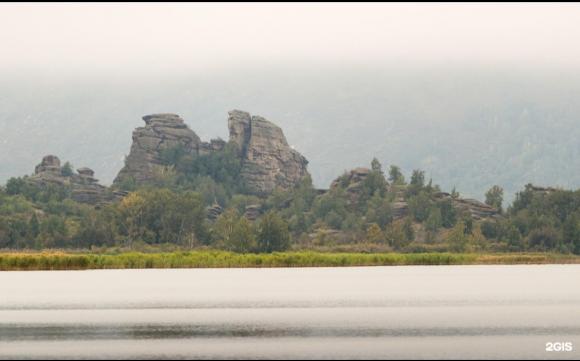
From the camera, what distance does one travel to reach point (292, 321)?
6831 centimetres

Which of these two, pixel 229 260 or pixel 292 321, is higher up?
pixel 229 260

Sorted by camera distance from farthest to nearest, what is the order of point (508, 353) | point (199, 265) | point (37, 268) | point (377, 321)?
point (199, 265) → point (37, 268) → point (377, 321) → point (508, 353)

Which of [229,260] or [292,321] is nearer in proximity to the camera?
[292,321]

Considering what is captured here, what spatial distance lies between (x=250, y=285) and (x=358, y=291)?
16.8m

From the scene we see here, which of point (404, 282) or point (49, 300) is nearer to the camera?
point (49, 300)

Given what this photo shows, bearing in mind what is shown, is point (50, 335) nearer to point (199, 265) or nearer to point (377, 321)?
point (377, 321)

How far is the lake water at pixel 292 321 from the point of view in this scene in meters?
54.0

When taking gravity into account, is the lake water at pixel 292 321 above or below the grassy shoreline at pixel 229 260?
below

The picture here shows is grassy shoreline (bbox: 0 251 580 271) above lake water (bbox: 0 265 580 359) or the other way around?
above

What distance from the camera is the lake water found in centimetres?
5403

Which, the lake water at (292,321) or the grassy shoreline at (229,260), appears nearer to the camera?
the lake water at (292,321)

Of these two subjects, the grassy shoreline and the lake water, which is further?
the grassy shoreline

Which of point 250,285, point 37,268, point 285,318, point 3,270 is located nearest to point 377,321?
point 285,318

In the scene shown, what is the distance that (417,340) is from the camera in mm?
56875
